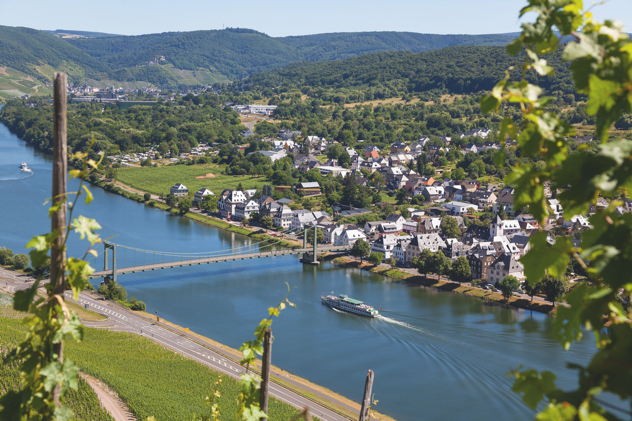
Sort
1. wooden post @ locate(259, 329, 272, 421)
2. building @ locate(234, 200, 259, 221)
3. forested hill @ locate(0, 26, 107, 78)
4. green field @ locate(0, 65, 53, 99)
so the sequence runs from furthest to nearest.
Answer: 1. forested hill @ locate(0, 26, 107, 78)
2. green field @ locate(0, 65, 53, 99)
3. building @ locate(234, 200, 259, 221)
4. wooden post @ locate(259, 329, 272, 421)

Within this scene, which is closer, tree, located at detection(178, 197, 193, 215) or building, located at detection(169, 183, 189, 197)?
tree, located at detection(178, 197, 193, 215)

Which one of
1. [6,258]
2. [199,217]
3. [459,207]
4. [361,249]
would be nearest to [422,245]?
[361,249]

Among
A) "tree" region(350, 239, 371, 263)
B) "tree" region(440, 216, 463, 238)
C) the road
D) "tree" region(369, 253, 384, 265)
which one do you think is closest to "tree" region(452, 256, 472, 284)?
"tree" region(369, 253, 384, 265)

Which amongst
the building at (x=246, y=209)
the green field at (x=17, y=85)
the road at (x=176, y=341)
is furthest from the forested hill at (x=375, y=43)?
the road at (x=176, y=341)

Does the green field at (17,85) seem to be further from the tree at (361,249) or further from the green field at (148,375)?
the green field at (148,375)

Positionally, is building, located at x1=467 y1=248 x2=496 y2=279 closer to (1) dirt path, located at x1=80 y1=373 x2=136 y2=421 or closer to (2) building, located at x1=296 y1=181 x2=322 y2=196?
(1) dirt path, located at x1=80 y1=373 x2=136 y2=421

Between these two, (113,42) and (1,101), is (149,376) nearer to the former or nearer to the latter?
(1,101)

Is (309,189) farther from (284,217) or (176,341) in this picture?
(176,341)
